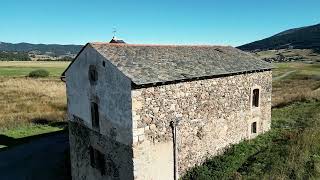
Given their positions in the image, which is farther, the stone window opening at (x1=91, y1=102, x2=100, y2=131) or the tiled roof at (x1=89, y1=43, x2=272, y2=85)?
the stone window opening at (x1=91, y1=102, x2=100, y2=131)

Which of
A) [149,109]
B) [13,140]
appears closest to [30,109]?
[13,140]

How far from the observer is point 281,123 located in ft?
78.7

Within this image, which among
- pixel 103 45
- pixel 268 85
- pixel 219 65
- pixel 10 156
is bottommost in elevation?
pixel 10 156

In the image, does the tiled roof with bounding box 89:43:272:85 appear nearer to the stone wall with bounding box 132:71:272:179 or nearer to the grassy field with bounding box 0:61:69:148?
the stone wall with bounding box 132:71:272:179

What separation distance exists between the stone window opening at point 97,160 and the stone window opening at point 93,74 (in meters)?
3.18

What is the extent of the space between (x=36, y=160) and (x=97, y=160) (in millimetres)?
9035

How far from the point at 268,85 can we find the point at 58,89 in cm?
3797

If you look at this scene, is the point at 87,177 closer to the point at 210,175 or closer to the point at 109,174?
the point at 109,174

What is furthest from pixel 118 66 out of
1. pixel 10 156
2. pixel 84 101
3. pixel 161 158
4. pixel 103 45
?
pixel 10 156

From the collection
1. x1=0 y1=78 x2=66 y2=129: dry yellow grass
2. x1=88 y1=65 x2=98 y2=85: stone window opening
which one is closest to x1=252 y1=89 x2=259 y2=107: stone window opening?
x1=88 y1=65 x2=98 y2=85: stone window opening

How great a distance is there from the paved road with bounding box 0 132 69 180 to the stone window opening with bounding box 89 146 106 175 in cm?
489

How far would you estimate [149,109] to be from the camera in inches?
527

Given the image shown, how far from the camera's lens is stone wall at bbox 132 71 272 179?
43.6ft

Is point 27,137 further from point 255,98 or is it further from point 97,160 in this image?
point 255,98
